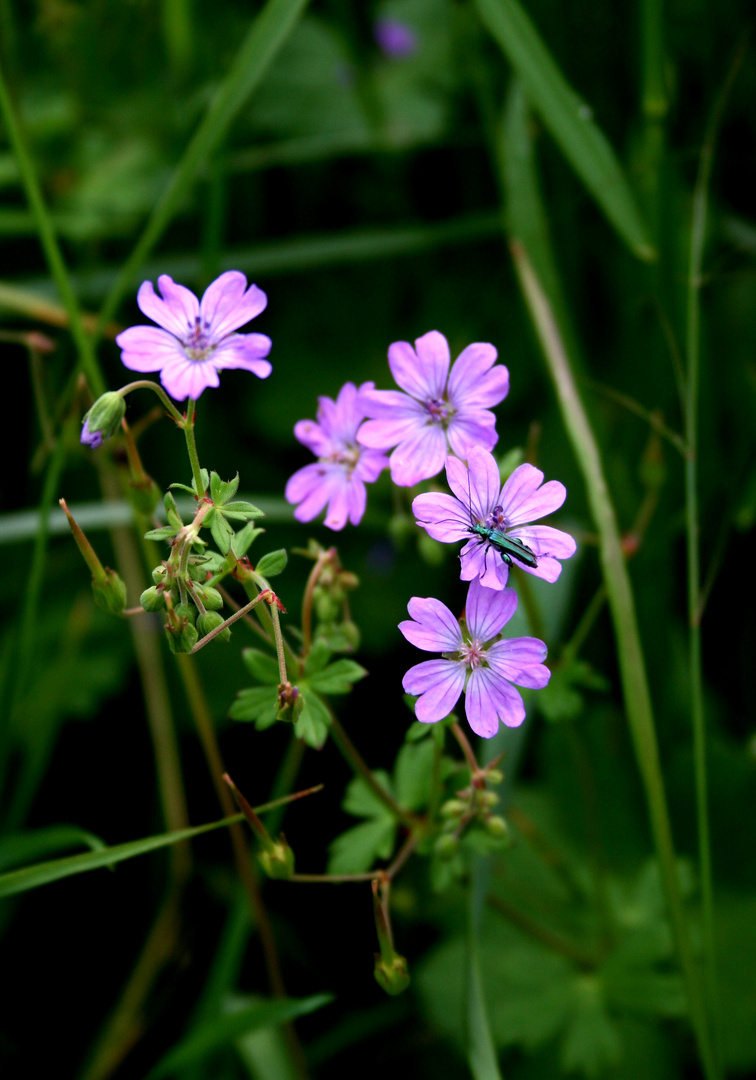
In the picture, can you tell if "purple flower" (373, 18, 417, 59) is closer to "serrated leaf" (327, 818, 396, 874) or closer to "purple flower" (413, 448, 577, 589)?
"purple flower" (413, 448, 577, 589)

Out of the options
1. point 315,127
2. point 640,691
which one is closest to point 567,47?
point 315,127

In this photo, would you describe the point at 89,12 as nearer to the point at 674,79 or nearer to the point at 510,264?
the point at 510,264

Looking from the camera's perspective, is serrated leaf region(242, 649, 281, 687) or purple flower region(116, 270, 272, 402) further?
serrated leaf region(242, 649, 281, 687)

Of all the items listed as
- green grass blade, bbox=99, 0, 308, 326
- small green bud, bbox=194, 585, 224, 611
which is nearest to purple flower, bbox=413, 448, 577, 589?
small green bud, bbox=194, 585, 224, 611

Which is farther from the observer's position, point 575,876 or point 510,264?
point 510,264

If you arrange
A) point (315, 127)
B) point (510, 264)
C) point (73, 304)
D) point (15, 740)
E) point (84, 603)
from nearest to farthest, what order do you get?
point (73, 304)
point (15, 740)
point (84, 603)
point (510, 264)
point (315, 127)

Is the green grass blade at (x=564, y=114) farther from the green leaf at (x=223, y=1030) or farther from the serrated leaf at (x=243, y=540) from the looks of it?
the green leaf at (x=223, y=1030)

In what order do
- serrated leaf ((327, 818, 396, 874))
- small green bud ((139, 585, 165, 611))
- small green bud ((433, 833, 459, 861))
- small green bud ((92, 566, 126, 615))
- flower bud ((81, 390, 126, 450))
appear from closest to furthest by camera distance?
small green bud ((139, 585, 165, 611)), flower bud ((81, 390, 126, 450)), small green bud ((92, 566, 126, 615)), small green bud ((433, 833, 459, 861)), serrated leaf ((327, 818, 396, 874))

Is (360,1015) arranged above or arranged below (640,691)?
below
